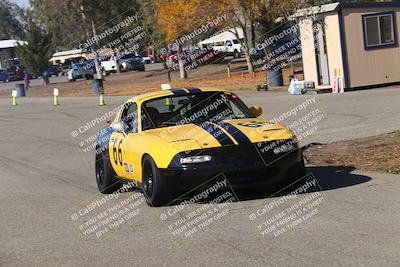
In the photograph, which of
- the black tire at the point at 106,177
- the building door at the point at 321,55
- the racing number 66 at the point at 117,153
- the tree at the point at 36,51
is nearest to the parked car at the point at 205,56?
the tree at the point at 36,51

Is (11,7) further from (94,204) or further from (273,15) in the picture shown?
(94,204)

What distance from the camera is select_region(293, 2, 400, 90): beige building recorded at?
26188 mm

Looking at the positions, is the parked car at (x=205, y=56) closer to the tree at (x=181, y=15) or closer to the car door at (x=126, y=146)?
the tree at (x=181, y=15)

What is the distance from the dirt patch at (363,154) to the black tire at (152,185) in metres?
3.38

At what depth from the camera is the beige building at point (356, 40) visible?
1031 inches

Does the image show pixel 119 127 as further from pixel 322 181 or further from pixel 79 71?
pixel 79 71

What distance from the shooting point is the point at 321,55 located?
27.6 metres

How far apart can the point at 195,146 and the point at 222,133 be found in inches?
16.8

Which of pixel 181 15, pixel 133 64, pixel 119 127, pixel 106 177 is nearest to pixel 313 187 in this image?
pixel 119 127

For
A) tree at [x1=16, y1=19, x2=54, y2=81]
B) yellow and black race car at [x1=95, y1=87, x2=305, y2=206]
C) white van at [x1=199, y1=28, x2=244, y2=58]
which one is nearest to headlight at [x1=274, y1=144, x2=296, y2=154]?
yellow and black race car at [x1=95, y1=87, x2=305, y2=206]

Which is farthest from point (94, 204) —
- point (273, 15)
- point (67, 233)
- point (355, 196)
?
point (273, 15)

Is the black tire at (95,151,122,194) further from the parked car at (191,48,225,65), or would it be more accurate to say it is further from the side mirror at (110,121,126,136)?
the parked car at (191,48,225,65)

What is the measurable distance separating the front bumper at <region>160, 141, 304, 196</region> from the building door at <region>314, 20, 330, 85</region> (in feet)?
61.8

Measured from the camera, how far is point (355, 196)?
875cm
